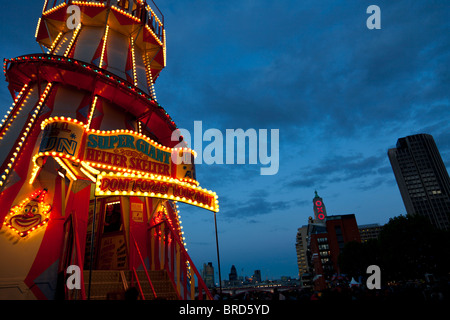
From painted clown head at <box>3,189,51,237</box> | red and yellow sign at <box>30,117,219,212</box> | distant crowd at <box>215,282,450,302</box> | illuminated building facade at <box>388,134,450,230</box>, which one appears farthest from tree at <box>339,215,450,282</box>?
illuminated building facade at <box>388,134,450,230</box>

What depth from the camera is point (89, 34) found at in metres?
17.0

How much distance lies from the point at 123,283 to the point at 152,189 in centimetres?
426

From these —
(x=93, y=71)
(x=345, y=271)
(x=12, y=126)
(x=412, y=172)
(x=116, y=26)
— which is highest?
(x=412, y=172)

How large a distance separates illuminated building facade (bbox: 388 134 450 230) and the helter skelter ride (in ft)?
618

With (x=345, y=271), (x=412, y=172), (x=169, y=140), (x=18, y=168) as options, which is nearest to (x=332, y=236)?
(x=345, y=271)

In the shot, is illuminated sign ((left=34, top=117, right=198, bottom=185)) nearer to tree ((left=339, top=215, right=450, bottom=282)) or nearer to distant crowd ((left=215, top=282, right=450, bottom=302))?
distant crowd ((left=215, top=282, right=450, bottom=302))

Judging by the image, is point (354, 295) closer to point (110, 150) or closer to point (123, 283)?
point (123, 283)

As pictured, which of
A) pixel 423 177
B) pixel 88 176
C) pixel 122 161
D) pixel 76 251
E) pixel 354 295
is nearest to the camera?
pixel 88 176

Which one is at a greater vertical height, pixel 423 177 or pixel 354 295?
pixel 423 177

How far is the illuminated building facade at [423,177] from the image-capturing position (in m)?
158

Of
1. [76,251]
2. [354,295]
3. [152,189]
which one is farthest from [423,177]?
[76,251]

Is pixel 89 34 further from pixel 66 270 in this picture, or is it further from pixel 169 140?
pixel 66 270

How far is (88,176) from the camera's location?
8.94m
